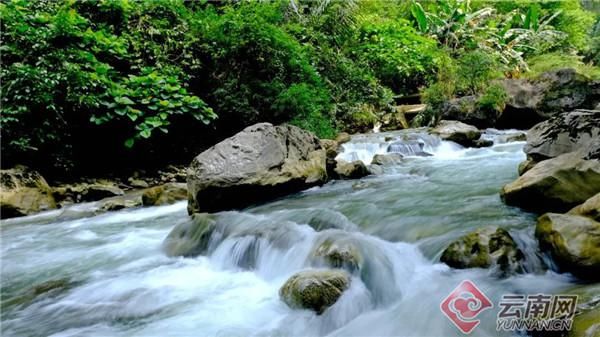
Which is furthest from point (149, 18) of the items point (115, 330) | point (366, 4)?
point (366, 4)

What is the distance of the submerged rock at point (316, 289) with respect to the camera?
9.45 feet

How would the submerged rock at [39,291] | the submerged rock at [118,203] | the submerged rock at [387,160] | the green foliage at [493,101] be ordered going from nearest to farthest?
the submerged rock at [39,291]
the submerged rock at [118,203]
the submerged rock at [387,160]
the green foliage at [493,101]

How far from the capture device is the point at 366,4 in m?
18.2

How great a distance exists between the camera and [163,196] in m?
6.97

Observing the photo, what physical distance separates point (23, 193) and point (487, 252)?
7459 millimetres

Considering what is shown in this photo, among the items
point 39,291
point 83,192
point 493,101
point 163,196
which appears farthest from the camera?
point 493,101

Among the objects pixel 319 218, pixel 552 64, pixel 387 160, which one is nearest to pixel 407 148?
pixel 387 160

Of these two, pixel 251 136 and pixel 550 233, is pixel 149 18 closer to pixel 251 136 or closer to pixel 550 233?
pixel 251 136

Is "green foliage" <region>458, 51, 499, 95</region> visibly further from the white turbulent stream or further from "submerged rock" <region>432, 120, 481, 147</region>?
the white turbulent stream

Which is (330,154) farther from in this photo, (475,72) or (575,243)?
(475,72)

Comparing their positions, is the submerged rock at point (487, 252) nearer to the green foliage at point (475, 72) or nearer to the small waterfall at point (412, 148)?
the small waterfall at point (412, 148)

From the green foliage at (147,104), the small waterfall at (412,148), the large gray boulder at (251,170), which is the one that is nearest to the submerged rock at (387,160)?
the small waterfall at (412,148)

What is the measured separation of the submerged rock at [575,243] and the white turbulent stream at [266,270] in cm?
13

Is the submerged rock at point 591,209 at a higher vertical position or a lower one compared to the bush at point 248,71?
lower
